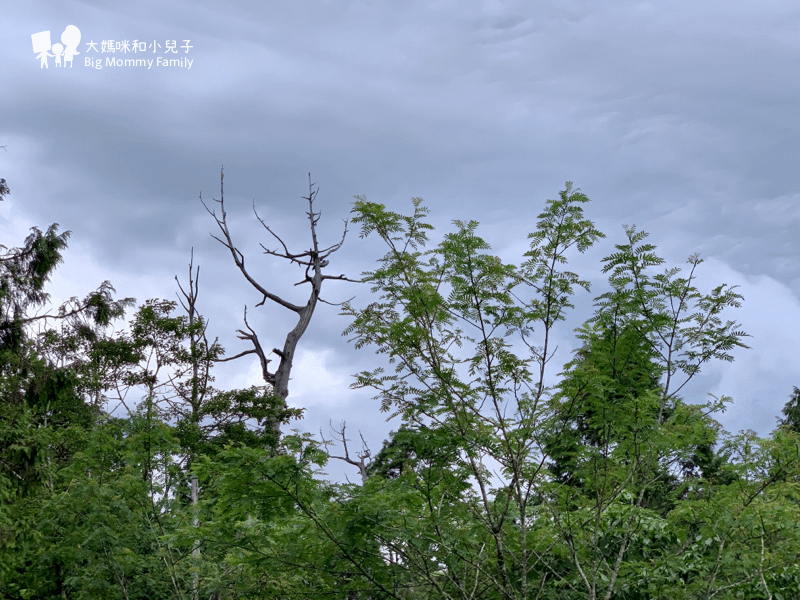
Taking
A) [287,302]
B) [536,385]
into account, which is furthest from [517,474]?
[287,302]

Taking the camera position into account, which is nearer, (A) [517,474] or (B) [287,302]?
(A) [517,474]

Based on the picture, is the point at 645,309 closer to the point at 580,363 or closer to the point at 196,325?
the point at 580,363


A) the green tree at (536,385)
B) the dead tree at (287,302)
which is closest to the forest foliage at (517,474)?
the green tree at (536,385)

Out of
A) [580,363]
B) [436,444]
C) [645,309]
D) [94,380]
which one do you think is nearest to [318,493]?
[436,444]

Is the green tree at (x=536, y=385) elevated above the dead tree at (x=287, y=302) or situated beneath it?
situated beneath

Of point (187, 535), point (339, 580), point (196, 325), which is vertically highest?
point (196, 325)

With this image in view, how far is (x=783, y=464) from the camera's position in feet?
19.4

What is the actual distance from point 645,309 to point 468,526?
90.4 inches

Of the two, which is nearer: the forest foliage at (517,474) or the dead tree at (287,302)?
the forest foliage at (517,474)

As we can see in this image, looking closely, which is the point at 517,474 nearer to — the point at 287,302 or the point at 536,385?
the point at 536,385

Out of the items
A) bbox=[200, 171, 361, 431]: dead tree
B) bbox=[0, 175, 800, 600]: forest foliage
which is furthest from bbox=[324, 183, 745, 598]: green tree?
A: bbox=[200, 171, 361, 431]: dead tree

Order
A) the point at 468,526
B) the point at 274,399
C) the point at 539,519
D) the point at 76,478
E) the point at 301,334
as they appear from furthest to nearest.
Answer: the point at 301,334 < the point at 274,399 < the point at 76,478 < the point at 539,519 < the point at 468,526

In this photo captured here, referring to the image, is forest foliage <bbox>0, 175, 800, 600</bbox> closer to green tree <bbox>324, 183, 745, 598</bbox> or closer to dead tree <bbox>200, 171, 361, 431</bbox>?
green tree <bbox>324, 183, 745, 598</bbox>

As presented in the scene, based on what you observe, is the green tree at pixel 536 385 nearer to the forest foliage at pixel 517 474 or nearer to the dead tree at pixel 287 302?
the forest foliage at pixel 517 474
